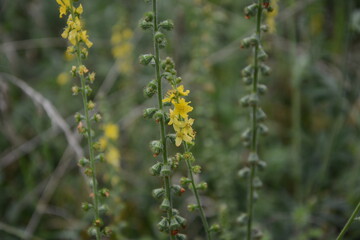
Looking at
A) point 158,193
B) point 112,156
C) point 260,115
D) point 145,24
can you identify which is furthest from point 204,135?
point 145,24

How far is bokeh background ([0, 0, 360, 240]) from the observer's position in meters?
4.67

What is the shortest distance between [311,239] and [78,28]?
12.3 feet

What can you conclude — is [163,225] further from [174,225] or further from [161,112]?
[161,112]

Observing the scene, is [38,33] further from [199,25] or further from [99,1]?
[199,25]

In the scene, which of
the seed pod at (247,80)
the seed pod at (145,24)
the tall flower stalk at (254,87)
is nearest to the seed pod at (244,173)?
the tall flower stalk at (254,87)

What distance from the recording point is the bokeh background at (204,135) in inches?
184

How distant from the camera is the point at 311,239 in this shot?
4.95 m

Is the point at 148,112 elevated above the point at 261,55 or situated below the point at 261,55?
below

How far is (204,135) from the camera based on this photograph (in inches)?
195

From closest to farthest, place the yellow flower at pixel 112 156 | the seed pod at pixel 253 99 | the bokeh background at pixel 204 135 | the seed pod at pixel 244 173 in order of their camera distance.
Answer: the seed pod at pixel 253 99
the seed pod at pixel 244 173
the yellow flower at pixel 112 156
the bokeh background at pixel 204 135

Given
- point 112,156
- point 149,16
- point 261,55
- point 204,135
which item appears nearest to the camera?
point 149,16

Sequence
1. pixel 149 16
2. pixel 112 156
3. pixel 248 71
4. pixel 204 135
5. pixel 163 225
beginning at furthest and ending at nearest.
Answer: pixel 204 135 → pixel 112 156 → pixel 248 71 → pixel 163 225 → pixel 149 16

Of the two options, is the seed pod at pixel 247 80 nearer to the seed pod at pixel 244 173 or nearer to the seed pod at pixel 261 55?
the seed pod at pixel 261 55

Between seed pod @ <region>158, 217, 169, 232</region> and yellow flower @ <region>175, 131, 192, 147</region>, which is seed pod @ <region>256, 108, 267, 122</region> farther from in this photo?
seed pod @ <region>158, 217, 169, 232</region>
